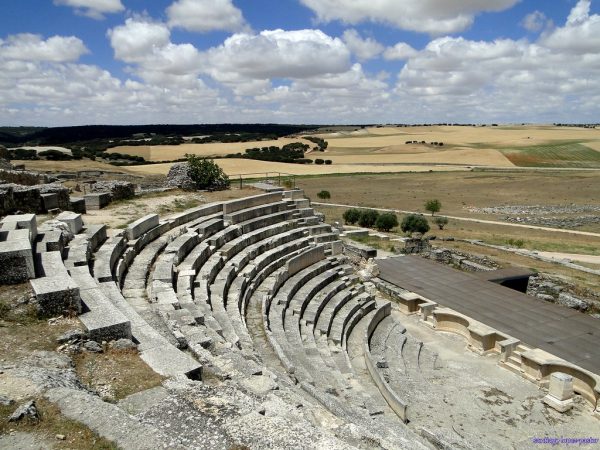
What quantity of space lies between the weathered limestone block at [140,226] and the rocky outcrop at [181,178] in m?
8.41

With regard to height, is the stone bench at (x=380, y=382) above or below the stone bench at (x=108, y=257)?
below

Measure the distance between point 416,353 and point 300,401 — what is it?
9.11m

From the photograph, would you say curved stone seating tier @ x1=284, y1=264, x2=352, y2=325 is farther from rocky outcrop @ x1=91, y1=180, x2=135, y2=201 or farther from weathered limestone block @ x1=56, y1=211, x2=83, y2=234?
rocky outcrop @ x1=91, y1=180, x2=135, y2=201

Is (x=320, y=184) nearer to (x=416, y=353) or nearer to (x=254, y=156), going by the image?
(x=254, y=156)

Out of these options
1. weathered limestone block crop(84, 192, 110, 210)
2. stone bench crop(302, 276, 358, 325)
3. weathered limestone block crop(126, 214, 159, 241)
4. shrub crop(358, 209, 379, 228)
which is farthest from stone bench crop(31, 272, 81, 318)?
shrub crop(358, 209, 379, 228)

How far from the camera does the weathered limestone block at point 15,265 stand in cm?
784

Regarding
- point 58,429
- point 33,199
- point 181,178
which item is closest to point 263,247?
point 33,199

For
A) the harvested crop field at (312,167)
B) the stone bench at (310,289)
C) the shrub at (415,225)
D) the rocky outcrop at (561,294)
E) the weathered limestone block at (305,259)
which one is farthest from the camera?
the harvested crop field at (312,167)

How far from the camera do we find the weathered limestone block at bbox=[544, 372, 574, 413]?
39.2 feet

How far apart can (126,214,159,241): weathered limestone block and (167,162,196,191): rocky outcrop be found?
841cm

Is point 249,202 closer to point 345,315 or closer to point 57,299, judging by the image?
point 345,315

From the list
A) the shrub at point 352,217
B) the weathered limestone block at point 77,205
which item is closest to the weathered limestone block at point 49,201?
the weathered limestone block at point 77,205

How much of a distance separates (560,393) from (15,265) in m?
13.0

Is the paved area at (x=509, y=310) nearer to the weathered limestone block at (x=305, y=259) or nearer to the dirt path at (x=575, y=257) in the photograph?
the weathered limestone block at (x=305, y=259)
